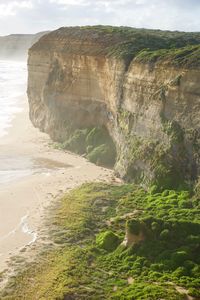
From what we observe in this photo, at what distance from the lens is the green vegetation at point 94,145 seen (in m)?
46.7

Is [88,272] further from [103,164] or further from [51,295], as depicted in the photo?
[103,164]

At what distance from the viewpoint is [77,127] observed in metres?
53.8

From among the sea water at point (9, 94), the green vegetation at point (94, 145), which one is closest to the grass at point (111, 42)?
the green vegetation at point (94, 145)

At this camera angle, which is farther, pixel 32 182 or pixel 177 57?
pixel 32 182

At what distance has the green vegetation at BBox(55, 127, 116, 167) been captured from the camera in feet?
153

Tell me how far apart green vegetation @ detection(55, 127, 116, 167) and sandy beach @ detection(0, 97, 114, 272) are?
102cm

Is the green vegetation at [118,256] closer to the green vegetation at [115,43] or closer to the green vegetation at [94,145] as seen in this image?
the green vegetation at [94,145]

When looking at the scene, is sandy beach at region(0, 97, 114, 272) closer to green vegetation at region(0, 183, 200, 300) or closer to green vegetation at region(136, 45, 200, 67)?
green vegetation at region(0, 183, 200, 300)

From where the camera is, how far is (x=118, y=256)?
2644 cm

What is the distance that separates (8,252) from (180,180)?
13.3 meters

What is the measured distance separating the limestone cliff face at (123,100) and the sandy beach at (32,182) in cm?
267

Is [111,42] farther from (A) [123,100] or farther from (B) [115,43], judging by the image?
(A) [123,100]

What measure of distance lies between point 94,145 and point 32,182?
10210 mm

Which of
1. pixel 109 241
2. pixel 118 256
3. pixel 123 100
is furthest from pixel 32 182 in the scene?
pixel 118 256
